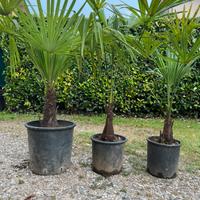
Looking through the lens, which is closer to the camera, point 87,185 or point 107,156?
point 87,185

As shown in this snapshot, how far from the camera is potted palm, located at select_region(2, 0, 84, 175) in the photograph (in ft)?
10.5

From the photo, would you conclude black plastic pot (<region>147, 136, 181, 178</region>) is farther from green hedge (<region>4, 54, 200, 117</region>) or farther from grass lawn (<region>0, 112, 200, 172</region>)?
green hedge (<region>4, 54, 200, 117</region>)

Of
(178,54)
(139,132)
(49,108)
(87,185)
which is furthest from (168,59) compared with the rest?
(139,132)

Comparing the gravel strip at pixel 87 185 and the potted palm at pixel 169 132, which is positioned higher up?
the potted palm at pixel 169 132

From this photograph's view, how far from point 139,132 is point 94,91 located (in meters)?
1.62

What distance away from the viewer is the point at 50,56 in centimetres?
342

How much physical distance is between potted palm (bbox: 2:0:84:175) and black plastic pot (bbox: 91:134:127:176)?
315 mm

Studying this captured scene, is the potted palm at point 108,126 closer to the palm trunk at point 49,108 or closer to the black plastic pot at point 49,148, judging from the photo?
the black plastic pot at point 49,148

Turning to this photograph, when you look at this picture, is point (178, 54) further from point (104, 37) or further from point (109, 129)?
point (109, 129)

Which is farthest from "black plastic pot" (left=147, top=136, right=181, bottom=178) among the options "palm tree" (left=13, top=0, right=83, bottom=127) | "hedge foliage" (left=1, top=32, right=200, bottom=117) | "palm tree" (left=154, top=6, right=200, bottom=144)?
"hedge foliage" (left=1, top=32, right=200, bottom=117)

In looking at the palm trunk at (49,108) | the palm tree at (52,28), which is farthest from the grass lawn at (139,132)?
the palm tree at (52,28)

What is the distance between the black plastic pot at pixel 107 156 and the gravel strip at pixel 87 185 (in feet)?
0.27

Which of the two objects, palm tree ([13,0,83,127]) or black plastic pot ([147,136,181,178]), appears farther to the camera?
black plastic pot ([147,136,181,178])

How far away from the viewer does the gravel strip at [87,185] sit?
126 inches
